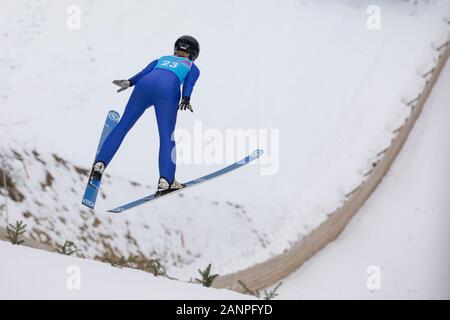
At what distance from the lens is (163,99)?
649 centimetres

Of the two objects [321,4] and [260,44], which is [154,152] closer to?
[260,44]

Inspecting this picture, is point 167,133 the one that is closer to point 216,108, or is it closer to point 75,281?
point 75,281

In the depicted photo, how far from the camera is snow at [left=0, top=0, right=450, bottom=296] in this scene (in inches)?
407

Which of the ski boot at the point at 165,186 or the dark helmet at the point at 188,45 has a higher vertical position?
the dark helmet at the point at 188,45

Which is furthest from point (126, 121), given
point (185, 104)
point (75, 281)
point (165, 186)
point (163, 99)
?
point (75, 281)

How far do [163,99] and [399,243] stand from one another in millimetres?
6123

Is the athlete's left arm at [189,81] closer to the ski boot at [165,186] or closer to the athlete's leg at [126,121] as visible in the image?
the athlete's leg at [126,121]

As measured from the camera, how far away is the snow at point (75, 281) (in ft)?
16.8

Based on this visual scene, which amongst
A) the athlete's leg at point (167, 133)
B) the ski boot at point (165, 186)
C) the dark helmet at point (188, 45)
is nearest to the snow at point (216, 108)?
the ski boot at point (165, 186)

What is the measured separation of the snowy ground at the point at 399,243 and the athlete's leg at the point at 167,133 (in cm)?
478

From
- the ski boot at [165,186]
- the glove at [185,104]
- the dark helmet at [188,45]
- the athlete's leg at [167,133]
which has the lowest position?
the ski boot at [165,186]

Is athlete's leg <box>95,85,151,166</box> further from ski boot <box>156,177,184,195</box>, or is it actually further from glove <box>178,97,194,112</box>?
ski boot <box>156,177,184,195</box>

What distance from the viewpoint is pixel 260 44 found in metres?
14.6

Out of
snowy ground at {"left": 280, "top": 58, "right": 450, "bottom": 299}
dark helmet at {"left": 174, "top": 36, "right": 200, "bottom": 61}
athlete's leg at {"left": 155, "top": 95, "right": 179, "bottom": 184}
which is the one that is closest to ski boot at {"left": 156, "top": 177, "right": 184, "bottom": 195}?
athlete's leg at {"left": 155, "top": 95, "right": 179, "bottom": 184}
